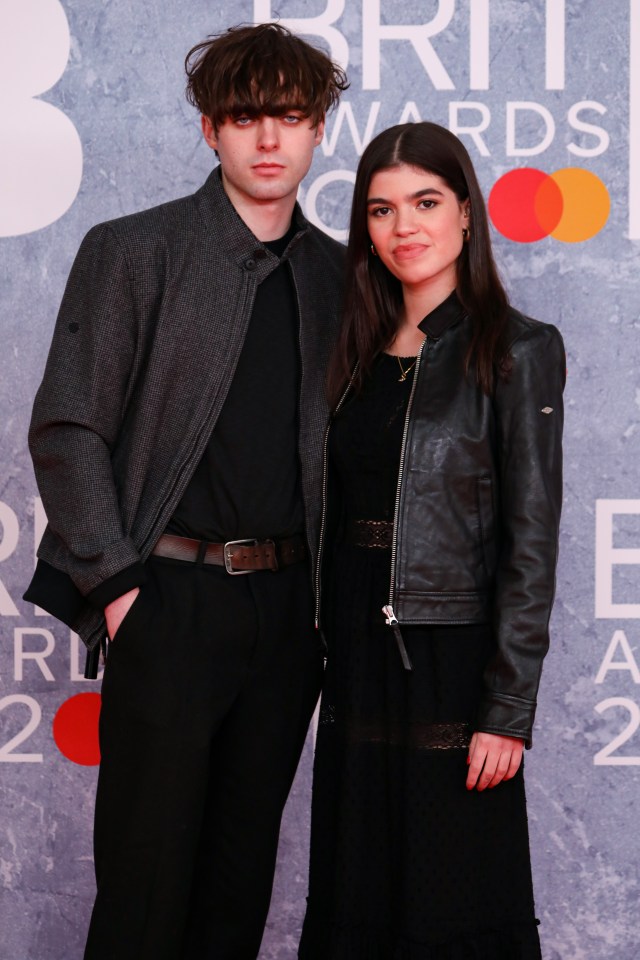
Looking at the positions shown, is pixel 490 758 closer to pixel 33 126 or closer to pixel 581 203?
pixel 581 203

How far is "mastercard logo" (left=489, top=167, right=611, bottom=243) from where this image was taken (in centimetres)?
269

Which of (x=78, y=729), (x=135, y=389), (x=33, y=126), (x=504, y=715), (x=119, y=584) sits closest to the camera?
(x=504, y=715)

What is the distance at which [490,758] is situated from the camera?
1.79 metres

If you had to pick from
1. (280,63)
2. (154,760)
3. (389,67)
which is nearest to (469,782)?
(154,760)

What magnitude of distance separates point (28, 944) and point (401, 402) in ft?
6.14

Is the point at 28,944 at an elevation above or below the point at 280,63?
below

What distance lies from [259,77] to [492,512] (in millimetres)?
890

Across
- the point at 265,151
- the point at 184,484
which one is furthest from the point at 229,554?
the point at 265,151

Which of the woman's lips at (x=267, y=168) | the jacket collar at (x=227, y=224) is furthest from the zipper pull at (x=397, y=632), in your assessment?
the woman's lips at (x=267, y=168)

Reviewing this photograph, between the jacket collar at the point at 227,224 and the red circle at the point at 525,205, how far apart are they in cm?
89

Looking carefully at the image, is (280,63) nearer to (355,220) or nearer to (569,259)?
(355,220)

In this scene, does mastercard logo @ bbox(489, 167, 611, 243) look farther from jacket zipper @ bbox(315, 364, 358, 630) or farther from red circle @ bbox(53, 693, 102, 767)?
red circle @ bbox(53, 693, 102, 767)

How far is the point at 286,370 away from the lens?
2031mm

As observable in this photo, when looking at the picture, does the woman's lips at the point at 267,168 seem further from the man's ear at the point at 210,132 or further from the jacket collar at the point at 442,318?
the jacket collar at the point at 442,318
